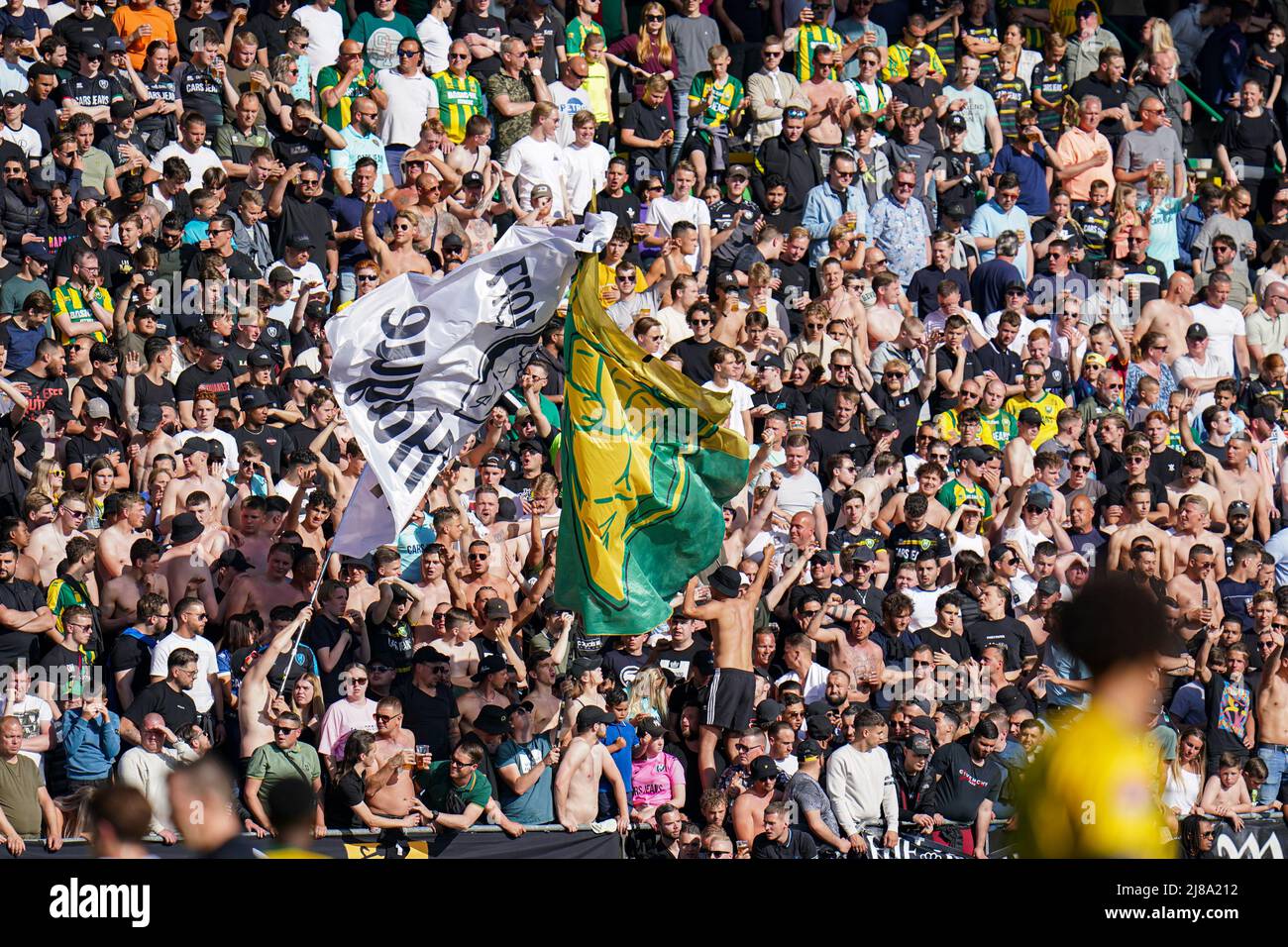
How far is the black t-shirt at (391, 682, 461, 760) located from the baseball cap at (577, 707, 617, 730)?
744 millimetres

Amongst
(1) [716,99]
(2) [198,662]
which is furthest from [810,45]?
(2) [198,662]

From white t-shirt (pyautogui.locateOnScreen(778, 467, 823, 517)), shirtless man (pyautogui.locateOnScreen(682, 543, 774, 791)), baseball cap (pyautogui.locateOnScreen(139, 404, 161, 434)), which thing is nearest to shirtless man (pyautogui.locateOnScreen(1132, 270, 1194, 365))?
white t-shirt (pyautogui.locateOnScreen(778, 467, 823, 517))

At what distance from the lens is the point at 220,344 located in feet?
47.0

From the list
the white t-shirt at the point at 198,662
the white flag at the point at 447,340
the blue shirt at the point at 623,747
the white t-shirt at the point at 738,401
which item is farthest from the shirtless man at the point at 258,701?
the white t-shirt at the point at 738,401

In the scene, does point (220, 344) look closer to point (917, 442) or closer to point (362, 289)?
point (362, 289)

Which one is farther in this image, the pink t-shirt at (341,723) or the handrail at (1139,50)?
the handrail at (1139,50)

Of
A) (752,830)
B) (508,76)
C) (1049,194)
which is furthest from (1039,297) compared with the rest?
(752,830)

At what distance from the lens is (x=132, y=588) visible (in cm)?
1254

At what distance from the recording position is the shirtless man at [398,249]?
51.1ft

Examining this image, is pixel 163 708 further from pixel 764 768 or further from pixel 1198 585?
pixel 1198 585

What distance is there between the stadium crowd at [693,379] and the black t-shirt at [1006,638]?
0.11 feet

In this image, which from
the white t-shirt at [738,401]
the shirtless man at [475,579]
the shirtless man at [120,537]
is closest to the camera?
the shirtless man at [120,537]

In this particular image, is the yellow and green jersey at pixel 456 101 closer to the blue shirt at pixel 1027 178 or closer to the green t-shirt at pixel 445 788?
the blue shirt at pixel 1027 178

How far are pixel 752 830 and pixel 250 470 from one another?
12.7ft
